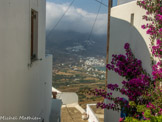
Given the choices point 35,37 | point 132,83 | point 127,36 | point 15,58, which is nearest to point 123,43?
point 127,36

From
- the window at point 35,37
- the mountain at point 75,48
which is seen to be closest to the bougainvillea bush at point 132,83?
the window at point 35,37

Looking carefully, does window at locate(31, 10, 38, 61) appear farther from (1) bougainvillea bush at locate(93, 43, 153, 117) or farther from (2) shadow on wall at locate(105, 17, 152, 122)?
(2) shadow on wall at locate(105, 17, 152, 122)

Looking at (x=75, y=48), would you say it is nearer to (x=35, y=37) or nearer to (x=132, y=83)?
(x=35, y=37)

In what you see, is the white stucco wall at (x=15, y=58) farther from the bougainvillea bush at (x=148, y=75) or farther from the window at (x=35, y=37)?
the bougainvillea bush at (x=148, y=75)

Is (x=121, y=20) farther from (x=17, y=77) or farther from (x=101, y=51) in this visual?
(x=101, y=51)

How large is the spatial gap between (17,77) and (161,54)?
266 centimetres

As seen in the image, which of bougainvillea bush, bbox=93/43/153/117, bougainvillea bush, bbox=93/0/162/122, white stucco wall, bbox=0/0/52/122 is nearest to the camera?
white stucco wall, bbox=0/0/52/122

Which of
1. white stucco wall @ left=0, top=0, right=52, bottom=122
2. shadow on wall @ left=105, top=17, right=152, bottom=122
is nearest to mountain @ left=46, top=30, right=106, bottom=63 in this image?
shadow on wall @ left=105, top=17, right=152, bottom=122

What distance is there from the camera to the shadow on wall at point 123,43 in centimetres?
435

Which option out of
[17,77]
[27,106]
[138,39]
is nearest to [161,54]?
[138,39]

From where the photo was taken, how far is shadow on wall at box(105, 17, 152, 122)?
4353 millimetres

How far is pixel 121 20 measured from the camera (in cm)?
565

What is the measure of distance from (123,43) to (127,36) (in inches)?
11.1

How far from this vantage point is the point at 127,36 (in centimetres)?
525
